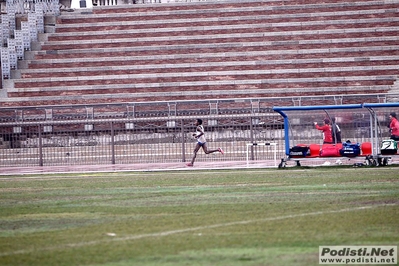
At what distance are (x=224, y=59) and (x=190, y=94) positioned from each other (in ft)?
9.38

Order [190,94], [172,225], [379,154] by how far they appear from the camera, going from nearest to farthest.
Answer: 1. [172,225]
2. [379,154]
3. [190,94]

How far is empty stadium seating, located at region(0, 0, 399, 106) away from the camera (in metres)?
39.7

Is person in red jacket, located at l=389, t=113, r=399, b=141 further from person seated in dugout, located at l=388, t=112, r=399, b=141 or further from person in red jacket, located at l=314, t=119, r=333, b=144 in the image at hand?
person in red jacket, located at l=314, t=119, r=333, b=144

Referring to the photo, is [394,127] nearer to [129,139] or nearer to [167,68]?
[129,139]

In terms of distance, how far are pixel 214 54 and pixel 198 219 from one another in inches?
1122

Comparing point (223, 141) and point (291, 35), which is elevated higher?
point (291, 35)

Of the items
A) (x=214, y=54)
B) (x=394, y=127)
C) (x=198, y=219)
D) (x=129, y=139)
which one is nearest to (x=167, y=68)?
(x=214, y=54)

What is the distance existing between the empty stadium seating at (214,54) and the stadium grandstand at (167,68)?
0.17 ft

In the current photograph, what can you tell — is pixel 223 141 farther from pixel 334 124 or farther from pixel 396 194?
pixel 396 194

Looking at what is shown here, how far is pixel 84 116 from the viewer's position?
34.3 meters

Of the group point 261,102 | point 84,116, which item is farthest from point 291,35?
point 84,116

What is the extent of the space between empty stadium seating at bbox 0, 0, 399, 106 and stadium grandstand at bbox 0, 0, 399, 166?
0.17 feet

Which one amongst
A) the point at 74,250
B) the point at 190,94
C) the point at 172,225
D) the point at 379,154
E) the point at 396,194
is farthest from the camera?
the point at 190,94

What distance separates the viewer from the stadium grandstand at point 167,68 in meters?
32.4
